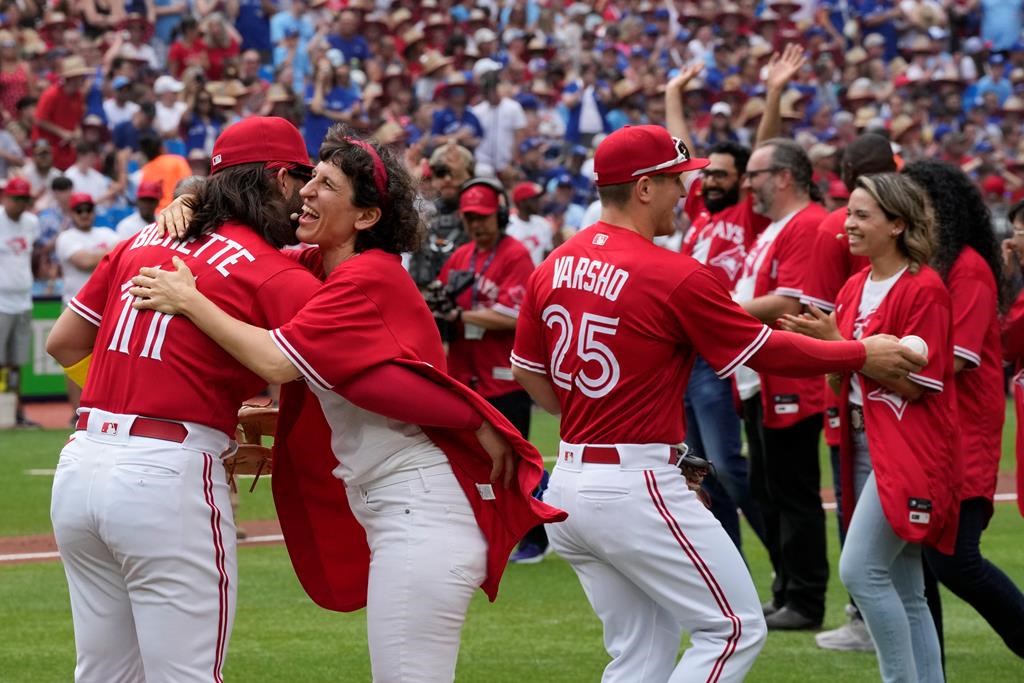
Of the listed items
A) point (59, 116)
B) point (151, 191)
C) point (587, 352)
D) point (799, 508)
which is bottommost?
point (799, 508)

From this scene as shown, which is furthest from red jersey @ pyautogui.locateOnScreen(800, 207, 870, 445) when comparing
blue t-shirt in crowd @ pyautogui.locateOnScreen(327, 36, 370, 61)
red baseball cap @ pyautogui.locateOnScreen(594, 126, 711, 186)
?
blue t-shirt in crowd @ pyautogui.locateOnScreen(327, 36, 370, 61)

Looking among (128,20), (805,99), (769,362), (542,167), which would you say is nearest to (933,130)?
(805,99)

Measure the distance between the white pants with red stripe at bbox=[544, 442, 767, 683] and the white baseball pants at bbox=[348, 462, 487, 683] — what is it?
490mm

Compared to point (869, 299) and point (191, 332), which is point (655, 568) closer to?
point (191, 332)

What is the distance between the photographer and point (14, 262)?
50.2ft

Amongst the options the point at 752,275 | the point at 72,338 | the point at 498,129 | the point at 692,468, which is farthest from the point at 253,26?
the point at 692,468

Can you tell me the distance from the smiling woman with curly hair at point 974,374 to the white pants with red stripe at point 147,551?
9.81ft

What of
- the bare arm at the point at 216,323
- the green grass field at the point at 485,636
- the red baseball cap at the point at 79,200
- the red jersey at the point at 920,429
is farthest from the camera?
the red baseball cap at the point at 79,200

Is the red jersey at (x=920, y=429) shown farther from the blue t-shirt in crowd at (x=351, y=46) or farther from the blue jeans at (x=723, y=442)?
the blue t-shirt in crowd at (x=351, y=46)

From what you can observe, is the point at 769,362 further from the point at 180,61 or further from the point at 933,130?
the point at 933,130

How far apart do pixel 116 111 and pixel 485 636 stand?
13.5 m

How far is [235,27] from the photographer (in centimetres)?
2252

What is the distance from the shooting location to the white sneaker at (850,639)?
23.8ft

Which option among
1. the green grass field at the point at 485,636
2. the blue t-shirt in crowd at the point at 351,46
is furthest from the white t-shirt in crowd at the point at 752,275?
the blue t-shirt in crowd at the point at 351,46
